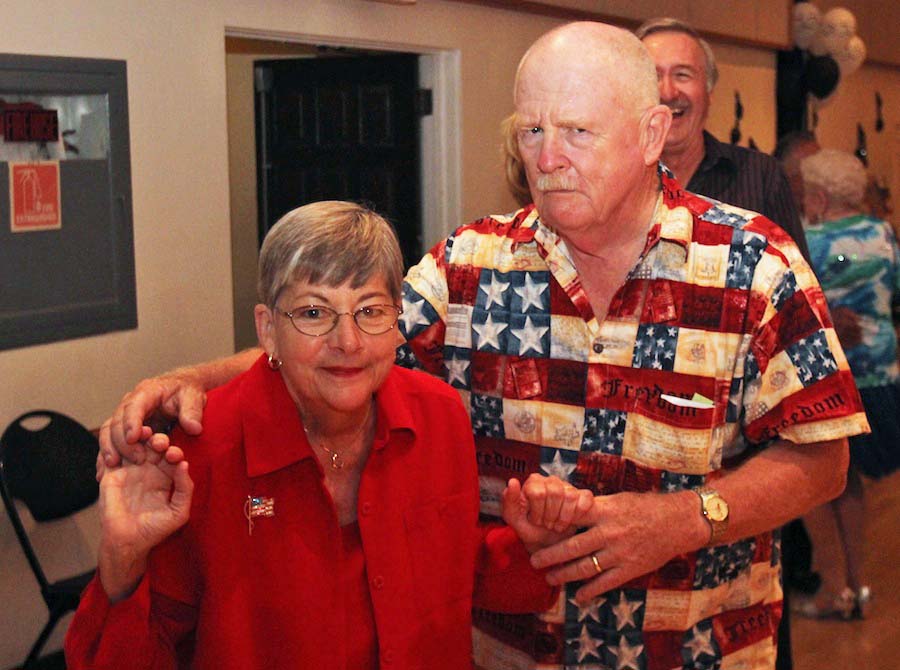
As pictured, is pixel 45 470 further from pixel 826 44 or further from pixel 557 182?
pixel 826 44

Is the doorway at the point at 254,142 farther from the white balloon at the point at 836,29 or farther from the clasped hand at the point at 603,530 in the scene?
the white balloon at the point at 836,29

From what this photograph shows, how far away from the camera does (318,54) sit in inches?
246

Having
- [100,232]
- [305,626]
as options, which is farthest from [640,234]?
→ [100,232]

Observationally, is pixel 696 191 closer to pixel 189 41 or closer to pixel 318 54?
pixel 189 41

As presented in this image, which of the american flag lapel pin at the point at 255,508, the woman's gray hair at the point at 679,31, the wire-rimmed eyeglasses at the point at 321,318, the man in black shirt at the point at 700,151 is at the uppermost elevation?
the woman's gray hair at the point at 679,31

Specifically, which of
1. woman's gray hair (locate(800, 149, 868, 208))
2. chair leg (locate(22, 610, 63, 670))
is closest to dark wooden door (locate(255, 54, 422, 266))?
woman's gray hair (locate(800, 149, 868, 208))

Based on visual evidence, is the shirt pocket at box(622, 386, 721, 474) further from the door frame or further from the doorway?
the door frame

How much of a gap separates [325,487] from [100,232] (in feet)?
8.54

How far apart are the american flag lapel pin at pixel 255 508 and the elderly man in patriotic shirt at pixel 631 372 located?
8.9 inches

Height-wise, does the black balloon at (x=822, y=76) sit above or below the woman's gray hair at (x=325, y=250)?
above

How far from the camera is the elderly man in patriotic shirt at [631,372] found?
1950mm

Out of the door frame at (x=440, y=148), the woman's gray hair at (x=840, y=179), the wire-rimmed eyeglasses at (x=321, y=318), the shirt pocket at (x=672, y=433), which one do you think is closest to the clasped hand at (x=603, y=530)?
the shirt pocket at (x=672, y=433)

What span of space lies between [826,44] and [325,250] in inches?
331

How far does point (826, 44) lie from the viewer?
9.20m
